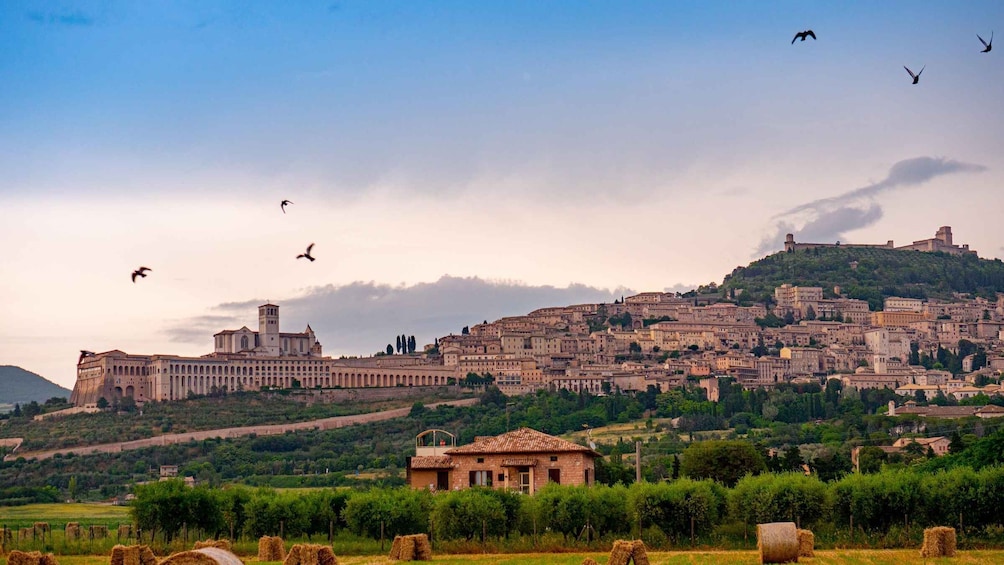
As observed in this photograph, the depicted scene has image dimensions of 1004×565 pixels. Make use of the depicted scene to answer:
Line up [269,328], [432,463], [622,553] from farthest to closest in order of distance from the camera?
1. [269,328]
2. [432,463]
3. [622,553]

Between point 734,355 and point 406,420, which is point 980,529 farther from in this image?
point 734,355

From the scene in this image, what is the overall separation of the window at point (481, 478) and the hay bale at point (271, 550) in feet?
37.1

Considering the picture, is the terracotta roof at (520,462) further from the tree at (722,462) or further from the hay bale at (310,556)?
the hay bale at (310,556)

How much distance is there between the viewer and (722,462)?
57.6 m

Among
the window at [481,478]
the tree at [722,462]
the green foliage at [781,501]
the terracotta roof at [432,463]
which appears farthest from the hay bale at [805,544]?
the tree at [722,462]

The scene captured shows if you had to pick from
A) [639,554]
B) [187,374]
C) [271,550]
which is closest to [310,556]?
[271,550]

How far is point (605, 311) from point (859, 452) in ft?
368

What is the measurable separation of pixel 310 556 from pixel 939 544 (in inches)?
514

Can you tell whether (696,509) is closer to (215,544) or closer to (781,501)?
(781,501)

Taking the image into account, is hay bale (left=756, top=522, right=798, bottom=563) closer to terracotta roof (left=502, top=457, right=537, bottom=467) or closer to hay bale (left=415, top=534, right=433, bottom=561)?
hay bale (left=415, top=534, right=433, bottom=561)

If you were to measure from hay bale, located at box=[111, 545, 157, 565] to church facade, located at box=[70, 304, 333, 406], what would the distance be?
105 m

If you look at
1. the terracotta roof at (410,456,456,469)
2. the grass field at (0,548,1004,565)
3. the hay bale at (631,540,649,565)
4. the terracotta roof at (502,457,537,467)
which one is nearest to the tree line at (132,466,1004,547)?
the grass field at (0,548,1004,565)

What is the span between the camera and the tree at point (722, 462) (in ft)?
186

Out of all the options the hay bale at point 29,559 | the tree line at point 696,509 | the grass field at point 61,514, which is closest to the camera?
the hay bale at point 29,559
